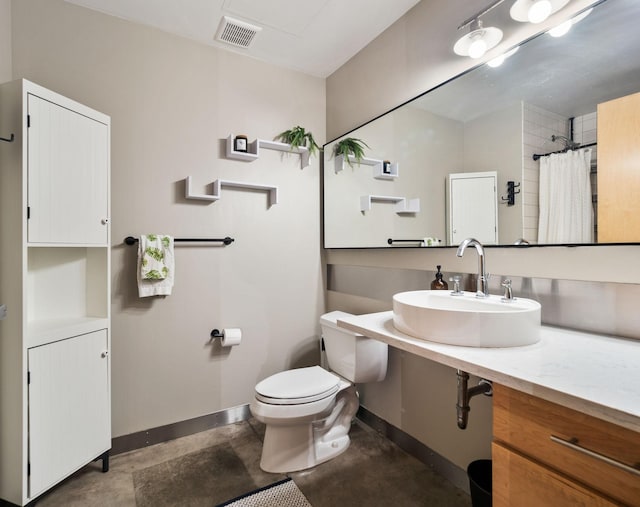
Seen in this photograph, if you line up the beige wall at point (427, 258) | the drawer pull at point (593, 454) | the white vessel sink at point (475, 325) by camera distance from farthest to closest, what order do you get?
the beige wall at point (427, 258) < the white vessel sink at point (475, 325) < the drawer pull at point (593, 454)

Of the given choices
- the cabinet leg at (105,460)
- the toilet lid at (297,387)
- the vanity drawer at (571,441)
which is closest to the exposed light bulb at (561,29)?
the vanity drawer at (571,441)

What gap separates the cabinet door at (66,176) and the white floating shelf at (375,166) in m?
1.45

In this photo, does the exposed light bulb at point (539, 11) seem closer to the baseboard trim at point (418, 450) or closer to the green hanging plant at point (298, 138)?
the green hanging plant at point (298, 138)

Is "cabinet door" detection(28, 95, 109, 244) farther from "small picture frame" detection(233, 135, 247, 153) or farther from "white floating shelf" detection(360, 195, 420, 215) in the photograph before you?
"white floating shelf" detection(360, 195, 420, 215)

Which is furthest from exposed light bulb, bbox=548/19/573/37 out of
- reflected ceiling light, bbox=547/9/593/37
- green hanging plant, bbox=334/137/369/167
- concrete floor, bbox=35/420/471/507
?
concrete floor, bbox=35/420/471/507

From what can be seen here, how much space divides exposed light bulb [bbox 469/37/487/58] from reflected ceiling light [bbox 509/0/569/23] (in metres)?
0.14

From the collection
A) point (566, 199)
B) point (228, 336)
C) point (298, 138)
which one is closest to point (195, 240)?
point (228, 336)

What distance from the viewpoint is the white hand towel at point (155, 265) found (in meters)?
1.90

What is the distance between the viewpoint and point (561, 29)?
122 cm

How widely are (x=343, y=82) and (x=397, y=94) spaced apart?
63 cm

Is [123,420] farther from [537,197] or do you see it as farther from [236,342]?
[537,197]

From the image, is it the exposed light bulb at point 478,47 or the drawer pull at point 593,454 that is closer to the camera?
the drawer pull at point 593,454

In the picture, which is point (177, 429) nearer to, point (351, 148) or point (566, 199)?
point (351, 148)

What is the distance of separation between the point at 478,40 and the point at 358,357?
5.49 feet
